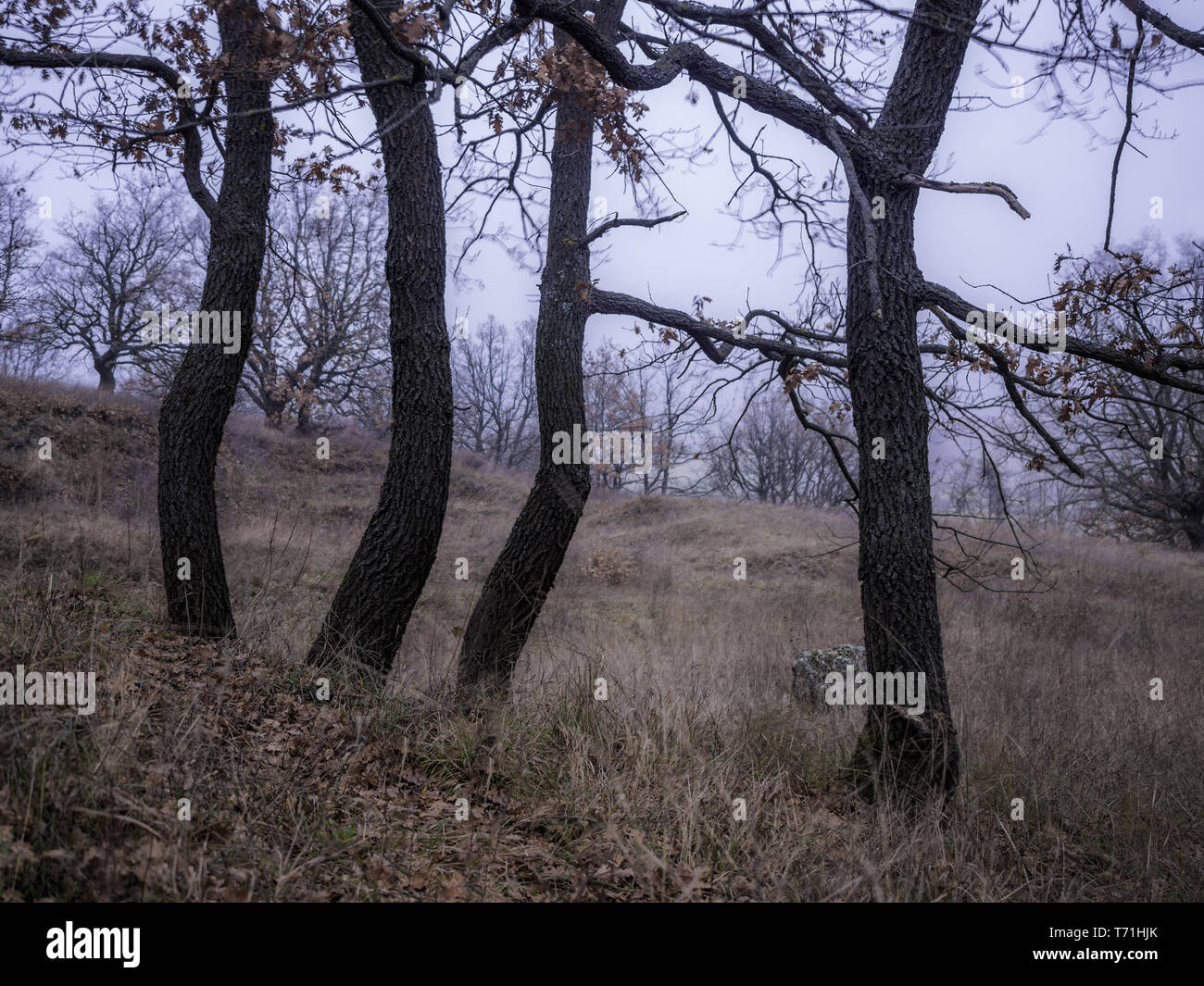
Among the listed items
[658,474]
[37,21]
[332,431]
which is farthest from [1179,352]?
[658,474]

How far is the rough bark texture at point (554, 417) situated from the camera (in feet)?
19.9

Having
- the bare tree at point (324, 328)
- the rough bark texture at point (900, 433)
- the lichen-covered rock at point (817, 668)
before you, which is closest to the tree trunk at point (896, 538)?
the rough bark texture at point (900, 433)

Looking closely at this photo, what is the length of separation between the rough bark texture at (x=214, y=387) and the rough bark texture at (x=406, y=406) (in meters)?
1.38

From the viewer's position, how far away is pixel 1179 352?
4988 mm

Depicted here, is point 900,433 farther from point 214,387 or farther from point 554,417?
point 214,387

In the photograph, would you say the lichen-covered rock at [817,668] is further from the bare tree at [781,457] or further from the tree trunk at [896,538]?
the bare tree at [781,457]

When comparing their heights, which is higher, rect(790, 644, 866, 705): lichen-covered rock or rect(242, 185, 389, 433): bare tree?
rect(242, 185, 389, 433): bare tree

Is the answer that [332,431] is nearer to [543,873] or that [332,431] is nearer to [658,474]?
[658,474]

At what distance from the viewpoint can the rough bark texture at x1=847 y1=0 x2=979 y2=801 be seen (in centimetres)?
444

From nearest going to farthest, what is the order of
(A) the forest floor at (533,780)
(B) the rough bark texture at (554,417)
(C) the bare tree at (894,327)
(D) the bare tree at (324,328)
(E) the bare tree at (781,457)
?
1. (A) the forest floor at (533,780)
2. (C) the bare tree at (894,327)
3. (B) the rough bark texture at (554,417)
4. (D) the bare tree at (324,328)
5. (E) the bare tree at (781,457)

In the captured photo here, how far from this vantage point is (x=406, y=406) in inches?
218

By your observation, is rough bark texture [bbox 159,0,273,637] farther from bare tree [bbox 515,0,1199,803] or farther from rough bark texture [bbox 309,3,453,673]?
bare tree [bbox 515,0,1199,803]

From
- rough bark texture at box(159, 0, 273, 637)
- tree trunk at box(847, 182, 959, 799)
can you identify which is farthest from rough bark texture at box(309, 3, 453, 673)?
tree trunk at box(847, 182, 959, 799)

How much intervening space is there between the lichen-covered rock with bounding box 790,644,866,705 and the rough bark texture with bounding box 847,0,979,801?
283 cm
